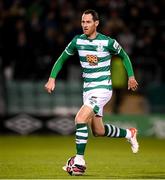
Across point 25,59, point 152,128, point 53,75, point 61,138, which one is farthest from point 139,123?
point 53,75

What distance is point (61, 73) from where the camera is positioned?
20.7m

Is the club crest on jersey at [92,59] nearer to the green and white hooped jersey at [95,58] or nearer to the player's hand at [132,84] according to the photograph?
the green and white hooped jersey at [95,58]

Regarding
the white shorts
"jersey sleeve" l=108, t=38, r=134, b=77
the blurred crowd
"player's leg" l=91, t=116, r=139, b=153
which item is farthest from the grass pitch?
the blurred crowd

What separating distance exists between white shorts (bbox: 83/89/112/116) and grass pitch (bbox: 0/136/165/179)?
2.99 feet

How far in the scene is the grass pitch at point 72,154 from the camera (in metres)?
10.3

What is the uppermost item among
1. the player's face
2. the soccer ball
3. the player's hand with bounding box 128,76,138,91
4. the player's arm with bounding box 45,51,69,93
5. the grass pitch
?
the player's face

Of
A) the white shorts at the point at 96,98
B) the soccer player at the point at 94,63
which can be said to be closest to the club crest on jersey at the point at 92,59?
the soccer player at the point at 94,63

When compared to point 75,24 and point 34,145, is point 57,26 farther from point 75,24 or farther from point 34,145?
point 34,145

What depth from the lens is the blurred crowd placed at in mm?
20281

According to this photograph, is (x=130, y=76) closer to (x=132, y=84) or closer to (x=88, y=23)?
(x=132, y=84)

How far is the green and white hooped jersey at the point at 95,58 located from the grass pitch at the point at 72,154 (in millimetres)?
1270

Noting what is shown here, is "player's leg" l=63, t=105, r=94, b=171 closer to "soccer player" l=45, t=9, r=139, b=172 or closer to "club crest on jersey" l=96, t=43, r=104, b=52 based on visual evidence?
"soccer player" l=45, t=9, r=139, b=172

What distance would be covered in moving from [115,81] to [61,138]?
248cm

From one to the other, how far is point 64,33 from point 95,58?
32.9 ft
